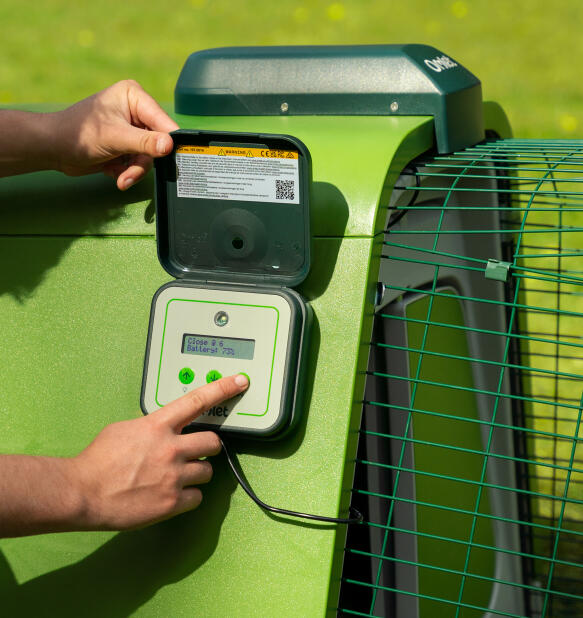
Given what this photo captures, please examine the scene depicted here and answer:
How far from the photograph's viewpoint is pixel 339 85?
1305 millimetres

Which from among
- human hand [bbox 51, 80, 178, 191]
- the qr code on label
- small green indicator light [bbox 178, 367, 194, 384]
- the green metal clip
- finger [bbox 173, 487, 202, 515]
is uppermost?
human hand [bbox 51, 80, 178, 191]

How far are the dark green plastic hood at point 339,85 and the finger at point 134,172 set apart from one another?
232mm

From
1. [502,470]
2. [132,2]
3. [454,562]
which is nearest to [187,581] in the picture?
[454,562]

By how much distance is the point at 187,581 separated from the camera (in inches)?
41.5

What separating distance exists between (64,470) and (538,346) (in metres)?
2.15

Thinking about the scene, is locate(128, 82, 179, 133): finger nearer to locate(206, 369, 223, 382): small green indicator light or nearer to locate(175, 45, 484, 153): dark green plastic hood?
locate(175, 45, 484, 153): dark green plastic hood

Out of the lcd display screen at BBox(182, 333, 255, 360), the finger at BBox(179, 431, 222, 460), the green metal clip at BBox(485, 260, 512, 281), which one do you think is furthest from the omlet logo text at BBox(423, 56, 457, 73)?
the finger at BBox(179, 431, 222, 460)

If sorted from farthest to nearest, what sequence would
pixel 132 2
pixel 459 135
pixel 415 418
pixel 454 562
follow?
pixel 132 2, pixel 454 562, pixel 415 418, pixel 459 135

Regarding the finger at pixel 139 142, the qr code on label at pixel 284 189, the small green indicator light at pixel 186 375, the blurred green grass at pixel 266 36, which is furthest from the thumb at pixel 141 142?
the blurred green grass at pixel 266 36

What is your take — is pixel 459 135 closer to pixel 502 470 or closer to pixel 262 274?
pixel 262 274

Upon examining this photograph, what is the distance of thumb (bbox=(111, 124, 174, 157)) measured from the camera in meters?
1.07

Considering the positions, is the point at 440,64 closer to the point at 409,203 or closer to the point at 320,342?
the point at 409,203

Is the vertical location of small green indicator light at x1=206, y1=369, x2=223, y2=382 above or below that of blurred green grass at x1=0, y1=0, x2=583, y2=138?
below

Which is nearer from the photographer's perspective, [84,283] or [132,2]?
[84,283]
